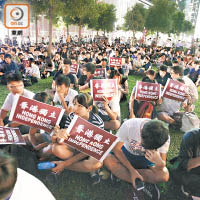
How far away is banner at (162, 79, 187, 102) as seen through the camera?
4277 millimetres

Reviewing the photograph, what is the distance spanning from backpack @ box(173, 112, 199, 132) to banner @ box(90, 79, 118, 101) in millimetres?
1811

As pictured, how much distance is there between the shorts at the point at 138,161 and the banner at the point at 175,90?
6.01 feet

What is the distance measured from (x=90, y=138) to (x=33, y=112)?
797 mm

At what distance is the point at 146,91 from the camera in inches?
170

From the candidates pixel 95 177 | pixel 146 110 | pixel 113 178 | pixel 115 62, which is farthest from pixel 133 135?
pixel 115 62

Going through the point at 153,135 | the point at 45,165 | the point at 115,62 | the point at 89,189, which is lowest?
the point at 89,189

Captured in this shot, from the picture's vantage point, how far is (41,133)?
3.43m

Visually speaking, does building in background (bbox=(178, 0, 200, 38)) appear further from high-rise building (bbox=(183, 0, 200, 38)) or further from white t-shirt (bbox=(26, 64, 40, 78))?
white t-shirt (bbox=(26, 64, 40, 78))

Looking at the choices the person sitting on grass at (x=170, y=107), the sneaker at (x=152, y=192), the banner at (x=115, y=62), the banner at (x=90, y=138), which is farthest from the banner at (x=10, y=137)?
the banner at (x=115, y=62)

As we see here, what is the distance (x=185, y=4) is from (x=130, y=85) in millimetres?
123171

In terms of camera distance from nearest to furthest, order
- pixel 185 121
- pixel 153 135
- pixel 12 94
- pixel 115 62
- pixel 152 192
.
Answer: pixel 153 135
pixel 152 192
pixel 12 94
pixel 185 121
pixel 115 62

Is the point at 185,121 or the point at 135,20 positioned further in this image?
the point at 135,20

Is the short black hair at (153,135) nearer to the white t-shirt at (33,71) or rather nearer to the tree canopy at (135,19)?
the white t-shirt at (33,71)

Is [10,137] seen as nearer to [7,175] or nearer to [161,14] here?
[7,175]
